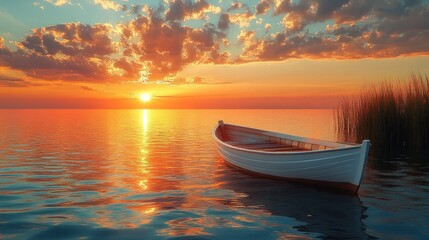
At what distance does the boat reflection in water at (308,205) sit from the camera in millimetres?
8031

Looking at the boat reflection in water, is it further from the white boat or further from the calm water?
the white boat

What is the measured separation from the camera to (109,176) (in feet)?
48.8

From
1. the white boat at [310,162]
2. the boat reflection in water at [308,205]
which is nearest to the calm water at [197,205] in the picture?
the boat reflection in water at [308,205]

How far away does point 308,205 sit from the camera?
10039mm

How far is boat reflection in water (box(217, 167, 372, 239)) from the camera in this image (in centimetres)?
803

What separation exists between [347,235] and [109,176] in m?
10.3

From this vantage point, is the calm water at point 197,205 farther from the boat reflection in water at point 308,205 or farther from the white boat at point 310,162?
the white boat at point 310,162

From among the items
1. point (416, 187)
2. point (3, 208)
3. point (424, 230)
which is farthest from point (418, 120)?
point (3, 208)

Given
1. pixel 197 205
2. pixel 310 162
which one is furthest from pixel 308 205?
pixel 197 205

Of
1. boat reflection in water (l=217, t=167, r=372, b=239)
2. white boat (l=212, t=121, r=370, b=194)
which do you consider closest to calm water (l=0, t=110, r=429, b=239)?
boat reflection in water (l=217, t=167, r=372, b=239)

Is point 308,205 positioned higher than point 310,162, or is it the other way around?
point 310,162

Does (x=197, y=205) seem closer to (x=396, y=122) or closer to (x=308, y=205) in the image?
(x=308, y=205)

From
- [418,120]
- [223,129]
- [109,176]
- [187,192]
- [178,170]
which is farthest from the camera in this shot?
[223,129]

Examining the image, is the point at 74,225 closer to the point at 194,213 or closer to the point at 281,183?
the point at 194,213
